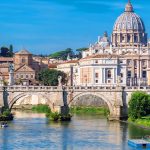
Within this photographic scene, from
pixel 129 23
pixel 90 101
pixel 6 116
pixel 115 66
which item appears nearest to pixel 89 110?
pixel 90 101

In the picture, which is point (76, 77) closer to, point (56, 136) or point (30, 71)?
point (30, 71)

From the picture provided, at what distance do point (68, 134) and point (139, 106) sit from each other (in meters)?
8.76

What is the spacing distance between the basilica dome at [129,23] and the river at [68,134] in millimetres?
59187

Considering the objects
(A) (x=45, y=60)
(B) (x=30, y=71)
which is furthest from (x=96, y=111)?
(A) (x=45, y=60)

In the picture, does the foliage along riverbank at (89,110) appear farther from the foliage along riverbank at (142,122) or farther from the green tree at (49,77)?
the green tree at (49,77)

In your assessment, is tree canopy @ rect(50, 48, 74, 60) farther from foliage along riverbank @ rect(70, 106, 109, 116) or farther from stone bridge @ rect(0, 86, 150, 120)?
stone bridge @ rect(0, 86, 150, 120)

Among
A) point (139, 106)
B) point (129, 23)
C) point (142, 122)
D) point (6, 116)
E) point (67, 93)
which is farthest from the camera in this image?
point (129, 23)

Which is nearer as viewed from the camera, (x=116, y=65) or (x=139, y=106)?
(x=139, y=106)

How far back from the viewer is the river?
46.1m

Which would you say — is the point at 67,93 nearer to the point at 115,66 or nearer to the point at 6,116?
the point at 6,116

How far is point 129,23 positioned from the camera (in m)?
121

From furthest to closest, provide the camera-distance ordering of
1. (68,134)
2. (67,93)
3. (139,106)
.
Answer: (67,93) → (139,106) → (68,134)

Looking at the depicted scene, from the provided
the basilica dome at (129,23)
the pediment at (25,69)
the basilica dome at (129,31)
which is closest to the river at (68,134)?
the pediment at (25,69)

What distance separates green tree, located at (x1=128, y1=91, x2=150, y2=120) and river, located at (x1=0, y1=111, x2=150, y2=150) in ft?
4.53
